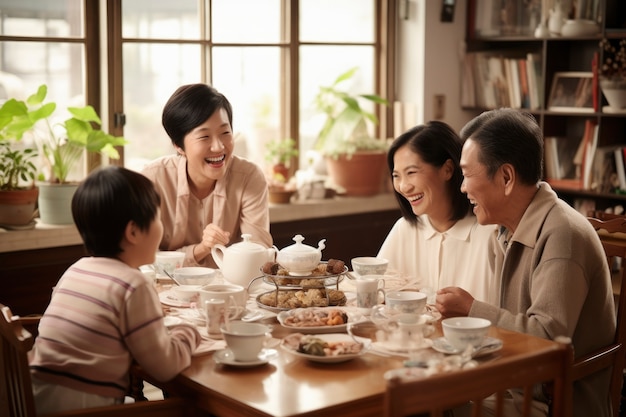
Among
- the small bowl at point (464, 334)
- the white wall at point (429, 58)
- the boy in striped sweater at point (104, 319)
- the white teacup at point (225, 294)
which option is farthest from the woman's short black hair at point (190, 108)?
the white wall at point (429, 58)

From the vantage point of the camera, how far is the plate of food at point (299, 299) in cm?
248

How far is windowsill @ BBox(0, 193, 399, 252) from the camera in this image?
11.9ft

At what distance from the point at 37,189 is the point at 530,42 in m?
2.70

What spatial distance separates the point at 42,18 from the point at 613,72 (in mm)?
2597

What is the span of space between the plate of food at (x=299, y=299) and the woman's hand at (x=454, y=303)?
0.98 ft

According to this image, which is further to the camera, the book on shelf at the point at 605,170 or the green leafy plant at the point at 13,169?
the book on shelf at the point at 605,170

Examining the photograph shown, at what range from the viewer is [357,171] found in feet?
15.3

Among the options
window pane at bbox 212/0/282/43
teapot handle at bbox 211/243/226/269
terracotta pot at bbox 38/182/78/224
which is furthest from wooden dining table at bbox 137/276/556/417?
window pane at bbox 212/0/282/43

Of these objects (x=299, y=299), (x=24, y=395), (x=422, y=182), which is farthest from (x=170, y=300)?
(x=422, y=182)

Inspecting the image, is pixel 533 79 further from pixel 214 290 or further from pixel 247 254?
pixel 214 290

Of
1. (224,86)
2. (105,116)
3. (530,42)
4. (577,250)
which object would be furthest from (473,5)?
(577,250)

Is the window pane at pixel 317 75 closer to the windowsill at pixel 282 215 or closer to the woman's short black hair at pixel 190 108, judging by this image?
the windowsill at pixel 282 215

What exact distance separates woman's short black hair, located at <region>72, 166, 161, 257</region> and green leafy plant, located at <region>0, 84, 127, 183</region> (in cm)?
170

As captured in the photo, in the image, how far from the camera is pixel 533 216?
95.0 inches
